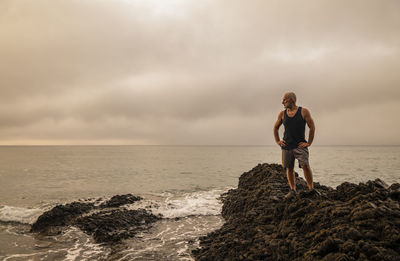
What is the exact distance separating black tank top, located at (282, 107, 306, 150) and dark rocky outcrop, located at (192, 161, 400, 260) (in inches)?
70.9

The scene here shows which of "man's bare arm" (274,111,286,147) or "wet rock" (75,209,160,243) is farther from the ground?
"man's bare arm" (274,111,286,147)

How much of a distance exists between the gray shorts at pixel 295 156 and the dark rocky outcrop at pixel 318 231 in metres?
1.13

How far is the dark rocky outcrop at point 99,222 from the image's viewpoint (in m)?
9.71

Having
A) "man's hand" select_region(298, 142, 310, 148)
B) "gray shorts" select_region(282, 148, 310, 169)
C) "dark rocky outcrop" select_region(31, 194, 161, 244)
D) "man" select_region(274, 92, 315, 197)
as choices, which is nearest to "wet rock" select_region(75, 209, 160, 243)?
"dark rocky outcrop" select_region(31, 194, 161, 244)

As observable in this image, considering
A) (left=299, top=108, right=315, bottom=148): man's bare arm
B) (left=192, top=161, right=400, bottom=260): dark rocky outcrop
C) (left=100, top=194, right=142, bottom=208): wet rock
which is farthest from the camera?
(left=100, top=194, right=142, bottom=208): wet rock

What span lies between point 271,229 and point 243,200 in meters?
5.08

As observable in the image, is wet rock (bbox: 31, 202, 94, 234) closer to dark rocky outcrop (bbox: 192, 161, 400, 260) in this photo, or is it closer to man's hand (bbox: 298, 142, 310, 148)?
dark rocky outcrop (bbox: 192, 161, 400, 260)

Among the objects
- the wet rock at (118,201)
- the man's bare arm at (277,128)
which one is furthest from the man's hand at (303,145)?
the wet rock at (118,201)

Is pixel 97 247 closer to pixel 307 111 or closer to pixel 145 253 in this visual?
pixel 145 253

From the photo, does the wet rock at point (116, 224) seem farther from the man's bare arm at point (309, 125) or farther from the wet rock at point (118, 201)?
the man's bare arm at point (309, 125)

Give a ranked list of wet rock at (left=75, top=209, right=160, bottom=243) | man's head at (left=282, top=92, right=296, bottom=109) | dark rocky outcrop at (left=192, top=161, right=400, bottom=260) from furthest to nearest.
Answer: wet rock at (left=75, top=209, right=160, bottom=243) → man's head at (left=282, top=92, right=296, bottom=109) → dark rocky outcrop at (left=192, top=161, right=400, bottom=260)

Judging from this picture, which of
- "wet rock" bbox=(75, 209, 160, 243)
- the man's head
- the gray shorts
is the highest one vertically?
the man's head

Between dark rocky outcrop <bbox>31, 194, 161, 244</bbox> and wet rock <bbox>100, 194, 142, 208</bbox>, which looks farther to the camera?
wet rock <bbox>100, 194, 142, 208</bbox>

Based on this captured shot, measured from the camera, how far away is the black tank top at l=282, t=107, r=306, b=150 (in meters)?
7.09
